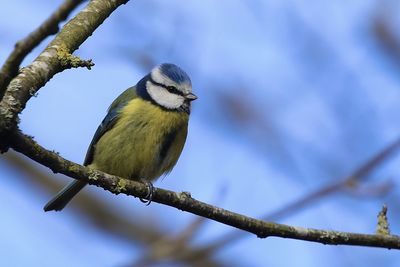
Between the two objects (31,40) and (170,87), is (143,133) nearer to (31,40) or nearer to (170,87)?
(170,87)

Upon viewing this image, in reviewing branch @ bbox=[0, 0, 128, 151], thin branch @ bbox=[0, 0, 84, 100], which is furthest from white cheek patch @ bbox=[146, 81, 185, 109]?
thin branch @ bbox=[0, 0, 84, 100]

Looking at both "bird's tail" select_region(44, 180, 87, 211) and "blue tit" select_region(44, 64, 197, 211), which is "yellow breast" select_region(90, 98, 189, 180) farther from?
"bird's tail" select_region(44, 180, 87, 211)

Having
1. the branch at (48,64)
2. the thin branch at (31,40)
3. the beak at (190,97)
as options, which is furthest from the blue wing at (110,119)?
the thin branch at (31,40)

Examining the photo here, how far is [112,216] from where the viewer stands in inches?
274

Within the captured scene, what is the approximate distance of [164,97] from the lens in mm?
4117

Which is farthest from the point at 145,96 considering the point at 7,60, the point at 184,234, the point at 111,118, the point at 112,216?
the point at 112,216

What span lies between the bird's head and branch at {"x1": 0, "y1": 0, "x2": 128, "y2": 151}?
1.31 metres

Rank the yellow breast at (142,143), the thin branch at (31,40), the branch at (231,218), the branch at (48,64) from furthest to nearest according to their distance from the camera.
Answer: the yellow breast at (142,143) < the branch at (231,218) < the branch at (48,64) < the thin branch at (31,40)

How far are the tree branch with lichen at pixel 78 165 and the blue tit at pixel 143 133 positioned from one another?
1.05 m

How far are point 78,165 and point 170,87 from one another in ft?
6.12

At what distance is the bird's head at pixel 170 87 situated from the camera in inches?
160

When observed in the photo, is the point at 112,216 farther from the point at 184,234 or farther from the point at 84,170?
the point at 84,170

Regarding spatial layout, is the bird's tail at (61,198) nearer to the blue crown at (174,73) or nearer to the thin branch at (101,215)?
the blue crown at (174,73)

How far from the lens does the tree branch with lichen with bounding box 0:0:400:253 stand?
6.98ft
